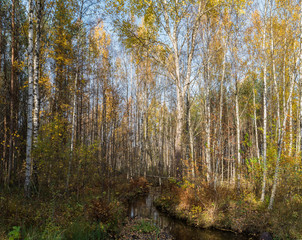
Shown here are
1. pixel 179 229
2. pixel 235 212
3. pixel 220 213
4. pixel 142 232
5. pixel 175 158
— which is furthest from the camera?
pixel 175 158

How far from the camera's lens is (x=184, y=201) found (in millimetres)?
8609

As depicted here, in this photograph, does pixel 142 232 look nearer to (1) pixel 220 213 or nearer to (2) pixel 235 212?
(1) pixel 220 213

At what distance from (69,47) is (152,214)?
9.19m

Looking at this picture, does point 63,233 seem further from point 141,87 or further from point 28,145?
point 141,87

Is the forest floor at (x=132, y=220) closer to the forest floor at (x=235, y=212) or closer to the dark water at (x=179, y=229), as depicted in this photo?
the forest floor at (x=235, y=212)

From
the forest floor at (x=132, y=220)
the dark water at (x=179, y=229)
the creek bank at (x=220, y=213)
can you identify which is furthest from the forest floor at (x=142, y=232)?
the creek bank at (x=220, y=213)

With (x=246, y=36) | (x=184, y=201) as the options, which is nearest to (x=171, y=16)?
(x=246, y=36)

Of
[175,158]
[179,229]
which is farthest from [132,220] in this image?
[175,158]

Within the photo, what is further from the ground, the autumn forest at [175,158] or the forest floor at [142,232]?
the autumn forest at [175,158]

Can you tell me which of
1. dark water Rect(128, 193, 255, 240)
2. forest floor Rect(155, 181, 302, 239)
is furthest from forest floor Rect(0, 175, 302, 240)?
dark water Rect(128, 193, 255, 240)

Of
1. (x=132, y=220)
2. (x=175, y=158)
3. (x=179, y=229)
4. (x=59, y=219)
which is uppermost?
(x=175, y=158)

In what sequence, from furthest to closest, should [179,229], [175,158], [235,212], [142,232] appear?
[175,158]
[235,212]
[179,229]
[142,232]

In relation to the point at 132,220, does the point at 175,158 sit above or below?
above

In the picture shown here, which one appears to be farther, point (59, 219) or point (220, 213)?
point (220, 213)
